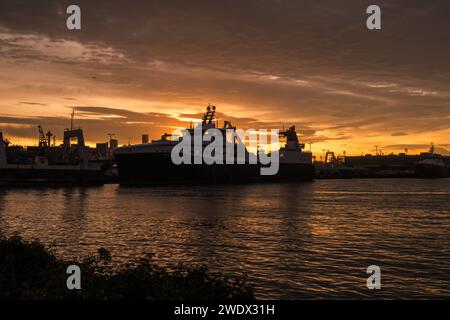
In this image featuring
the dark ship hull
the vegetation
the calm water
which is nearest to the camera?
the vegetation

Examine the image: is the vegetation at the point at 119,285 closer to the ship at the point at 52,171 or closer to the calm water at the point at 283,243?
the calm water at the point at 283,243

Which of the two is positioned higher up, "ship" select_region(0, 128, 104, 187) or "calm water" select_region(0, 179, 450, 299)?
"ship" select_region(0, 128, 104, 187)

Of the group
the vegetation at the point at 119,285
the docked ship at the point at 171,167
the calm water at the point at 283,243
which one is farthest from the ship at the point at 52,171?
the vegetation at the point at 119,285

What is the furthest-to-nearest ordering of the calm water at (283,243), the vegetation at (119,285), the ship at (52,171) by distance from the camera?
the ship at (52,171) < the calm water at (283,243) < the vegetation at (119,285)

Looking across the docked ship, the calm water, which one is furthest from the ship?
the calm water

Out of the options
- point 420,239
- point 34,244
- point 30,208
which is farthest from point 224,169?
point 34,244

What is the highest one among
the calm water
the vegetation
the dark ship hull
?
the dark ship hull

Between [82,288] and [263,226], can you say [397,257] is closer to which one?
[263,226]

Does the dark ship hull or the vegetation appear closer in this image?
the vegetation

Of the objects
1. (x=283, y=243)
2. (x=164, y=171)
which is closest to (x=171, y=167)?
(x=164, y=171)

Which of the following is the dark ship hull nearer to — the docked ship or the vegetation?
the docked ship

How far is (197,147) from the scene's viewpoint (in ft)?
397

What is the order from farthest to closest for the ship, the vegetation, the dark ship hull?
the dark ship hull
the ship
the vegetation

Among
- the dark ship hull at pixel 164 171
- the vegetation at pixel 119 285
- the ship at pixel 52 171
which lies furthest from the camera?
the dark ship hull at pixel 164 171
